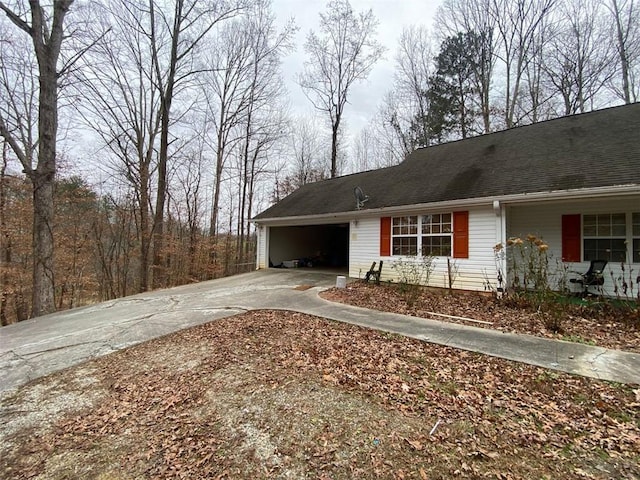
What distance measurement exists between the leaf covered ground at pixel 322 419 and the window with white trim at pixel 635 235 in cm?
569

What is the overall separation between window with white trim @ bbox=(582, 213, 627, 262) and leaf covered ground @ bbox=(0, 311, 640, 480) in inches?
222

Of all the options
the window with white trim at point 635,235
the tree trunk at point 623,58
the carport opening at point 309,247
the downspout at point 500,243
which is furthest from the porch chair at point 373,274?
the tree trunk at point 623,58

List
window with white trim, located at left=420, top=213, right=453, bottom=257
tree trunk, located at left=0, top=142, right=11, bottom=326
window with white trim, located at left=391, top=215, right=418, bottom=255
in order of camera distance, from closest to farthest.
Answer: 1. window with white trim, located at left=420, top=213, right=453, bottom=257
2. window with white trim, located at left=391, top=215, right=418, bottom=255
3. tree trunk, located at left=0, top=142, right=11, bottom=326

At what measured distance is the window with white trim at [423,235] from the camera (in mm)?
8078

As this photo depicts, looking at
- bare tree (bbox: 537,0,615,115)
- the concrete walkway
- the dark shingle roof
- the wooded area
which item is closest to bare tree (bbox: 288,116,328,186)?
the wooded area

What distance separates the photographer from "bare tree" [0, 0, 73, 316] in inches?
303

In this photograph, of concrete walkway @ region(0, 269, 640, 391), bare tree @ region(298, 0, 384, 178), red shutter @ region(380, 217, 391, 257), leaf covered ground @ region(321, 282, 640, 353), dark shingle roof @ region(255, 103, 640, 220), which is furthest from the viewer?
bare tree @ region(298, 0, 384, 178)

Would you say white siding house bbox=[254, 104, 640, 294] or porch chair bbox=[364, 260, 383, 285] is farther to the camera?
porch chair bbox=[364, 260, 383, 285]

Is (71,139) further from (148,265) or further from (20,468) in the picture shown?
(20,468)

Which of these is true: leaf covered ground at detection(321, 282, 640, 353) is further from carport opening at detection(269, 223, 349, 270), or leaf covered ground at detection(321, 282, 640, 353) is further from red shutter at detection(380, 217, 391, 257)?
carport opening at detection(269, 223, 349, 270)

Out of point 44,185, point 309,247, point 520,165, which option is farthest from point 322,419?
point 309,247

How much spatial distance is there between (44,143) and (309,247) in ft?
36.3

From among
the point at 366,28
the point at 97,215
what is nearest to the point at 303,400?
the point at 97,215

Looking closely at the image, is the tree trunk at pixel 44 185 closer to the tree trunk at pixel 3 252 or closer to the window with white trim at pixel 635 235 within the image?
the tree trunk at pixel 3 252
